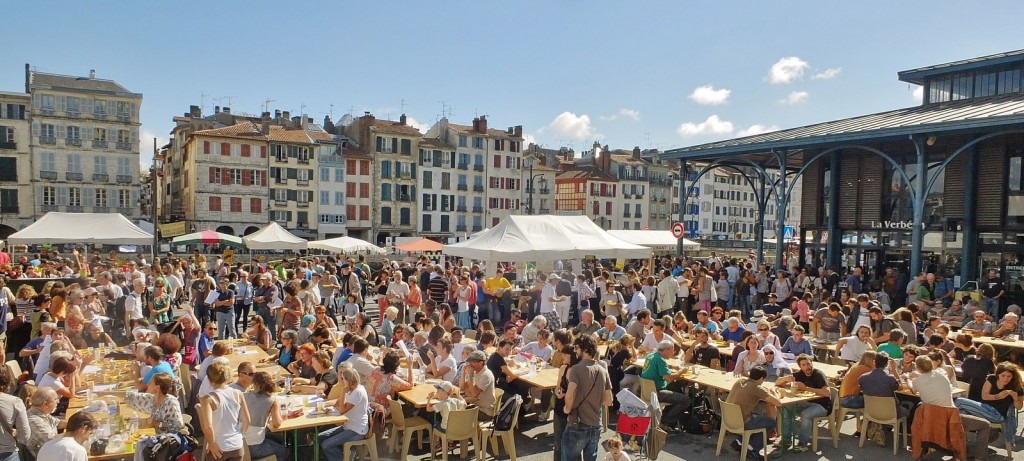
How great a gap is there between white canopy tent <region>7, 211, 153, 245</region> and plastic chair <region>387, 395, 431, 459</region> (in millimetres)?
16471

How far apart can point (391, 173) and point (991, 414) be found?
164 feet

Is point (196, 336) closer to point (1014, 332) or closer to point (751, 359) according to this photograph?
point (751, 359)

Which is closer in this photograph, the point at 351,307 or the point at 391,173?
the point at 351,307

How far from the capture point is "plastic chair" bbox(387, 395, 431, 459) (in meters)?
7.55

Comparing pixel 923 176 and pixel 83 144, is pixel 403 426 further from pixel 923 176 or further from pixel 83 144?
pixel 83 144

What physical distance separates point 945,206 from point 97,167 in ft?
163

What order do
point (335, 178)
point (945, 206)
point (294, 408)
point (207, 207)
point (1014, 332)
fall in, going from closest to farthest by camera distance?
point (294, 408), point (1014, 332), point (945, 206), point (207, 207), point (335, 178)

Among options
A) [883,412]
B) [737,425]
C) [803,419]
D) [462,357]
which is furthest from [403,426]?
[883,412]

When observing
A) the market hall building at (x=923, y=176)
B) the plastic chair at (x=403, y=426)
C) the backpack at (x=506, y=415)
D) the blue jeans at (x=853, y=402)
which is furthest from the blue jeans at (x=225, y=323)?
the market hall building at (x=923, y=176)

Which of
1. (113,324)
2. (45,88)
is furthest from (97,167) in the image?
(113,324)

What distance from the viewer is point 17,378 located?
8234 millimetres

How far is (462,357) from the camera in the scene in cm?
930

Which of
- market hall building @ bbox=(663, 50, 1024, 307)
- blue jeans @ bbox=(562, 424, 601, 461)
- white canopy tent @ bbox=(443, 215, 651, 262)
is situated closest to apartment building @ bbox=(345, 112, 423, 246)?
market hall building @ bbox=(663, 50, 1024, 307)

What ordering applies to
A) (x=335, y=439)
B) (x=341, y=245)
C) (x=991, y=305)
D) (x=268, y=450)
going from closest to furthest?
(x=268, y=450), (x=335, y=439), (x=991, y=305), (x=341, y=245)
